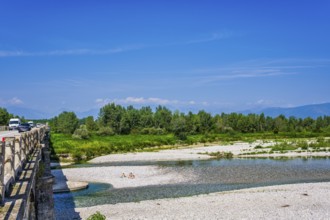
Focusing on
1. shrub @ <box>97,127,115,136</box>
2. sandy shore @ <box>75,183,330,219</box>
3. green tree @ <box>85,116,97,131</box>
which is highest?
green tree @ <box>85,116,97,131</box>

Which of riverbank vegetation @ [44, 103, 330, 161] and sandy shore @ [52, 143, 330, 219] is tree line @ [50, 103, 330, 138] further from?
sandy shore @ [52, 143, 330, 219]

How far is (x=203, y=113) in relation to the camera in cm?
19250

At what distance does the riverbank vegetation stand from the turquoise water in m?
46.8

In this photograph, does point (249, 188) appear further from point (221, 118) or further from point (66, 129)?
point (221, 118)

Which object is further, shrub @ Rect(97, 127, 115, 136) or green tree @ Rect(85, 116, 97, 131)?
green tree @ Rect(85, 116, 97, 131)

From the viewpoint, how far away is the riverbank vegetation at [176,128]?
130m

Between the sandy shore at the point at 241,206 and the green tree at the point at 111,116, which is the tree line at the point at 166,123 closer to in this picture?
the green tree at the point at 111,116

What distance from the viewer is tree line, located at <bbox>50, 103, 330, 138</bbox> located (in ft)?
543

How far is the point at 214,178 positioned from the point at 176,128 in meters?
83.7

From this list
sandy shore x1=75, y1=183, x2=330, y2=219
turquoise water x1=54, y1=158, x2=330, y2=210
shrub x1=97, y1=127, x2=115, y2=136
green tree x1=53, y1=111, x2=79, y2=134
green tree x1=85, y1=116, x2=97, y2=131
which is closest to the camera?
sandy shore x1=75, y1=183, x2=330, y2=219

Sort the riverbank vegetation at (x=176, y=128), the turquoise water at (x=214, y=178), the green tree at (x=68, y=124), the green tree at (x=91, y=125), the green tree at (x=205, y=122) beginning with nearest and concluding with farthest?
the turquoise water at (x=214, y=178) < the riverbank vegetation at (x=176, y=128) < the green tree at (x=68, y=124) < the green tree at (x=91, y=125) < the green tree at (x=205, y=122)

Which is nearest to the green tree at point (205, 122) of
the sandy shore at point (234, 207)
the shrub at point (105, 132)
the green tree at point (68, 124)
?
the shrub at point (105, 132)

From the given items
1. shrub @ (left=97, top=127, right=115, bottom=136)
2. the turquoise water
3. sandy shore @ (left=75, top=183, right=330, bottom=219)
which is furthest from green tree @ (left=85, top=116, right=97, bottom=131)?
sandy shore @ (left=75, top=183, right=330, bottom=219)

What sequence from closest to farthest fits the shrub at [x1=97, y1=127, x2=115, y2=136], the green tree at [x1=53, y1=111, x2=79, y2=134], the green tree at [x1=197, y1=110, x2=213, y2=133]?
the shrub at [x1=97, y1=127, x2=115, y2=136]
the green tree at [x1=53, y1=111, x2=79, y2=134]
the green tree at [x1=197, y1=110, x2=213, y2=133]
